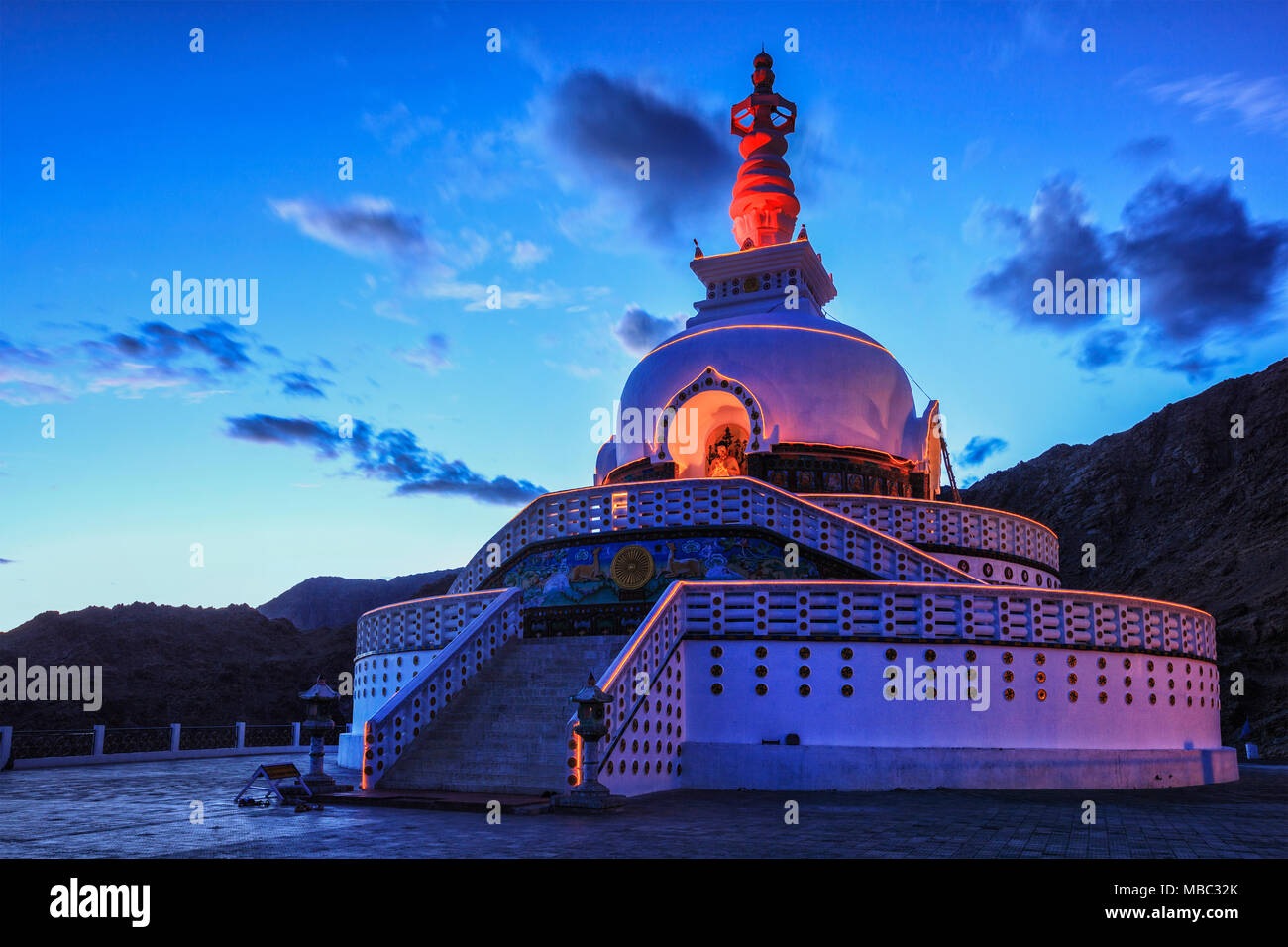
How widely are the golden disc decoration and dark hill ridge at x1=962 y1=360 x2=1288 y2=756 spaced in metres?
31.0

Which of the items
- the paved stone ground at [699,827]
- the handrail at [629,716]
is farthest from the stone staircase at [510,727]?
the paved stone ground at [699,827]

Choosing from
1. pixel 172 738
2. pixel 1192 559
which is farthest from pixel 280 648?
pixel 1192 559

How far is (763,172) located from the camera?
35875 mm

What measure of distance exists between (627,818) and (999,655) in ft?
27.1

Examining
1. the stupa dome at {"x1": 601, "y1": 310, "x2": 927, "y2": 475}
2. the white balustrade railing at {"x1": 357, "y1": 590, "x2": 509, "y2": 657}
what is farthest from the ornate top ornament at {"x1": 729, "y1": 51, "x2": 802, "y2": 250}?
the white balustrade railing at {"x1": 357, "y1": 590, "x2": 509, "y2": 657}

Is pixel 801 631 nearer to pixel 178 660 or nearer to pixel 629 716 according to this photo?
pixel 629 716

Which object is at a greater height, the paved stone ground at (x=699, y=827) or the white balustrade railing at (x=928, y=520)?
the white balustrade railing at (x=928, y=520)

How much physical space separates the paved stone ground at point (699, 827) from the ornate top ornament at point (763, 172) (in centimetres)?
2322

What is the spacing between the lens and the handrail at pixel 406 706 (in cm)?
1653

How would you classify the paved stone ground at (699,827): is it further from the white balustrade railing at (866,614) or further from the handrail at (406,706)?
the white balustrade railing at (866,614)

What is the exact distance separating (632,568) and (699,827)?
9033 mm

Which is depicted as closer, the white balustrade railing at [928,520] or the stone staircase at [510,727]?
the stone staircase at [510,727]
